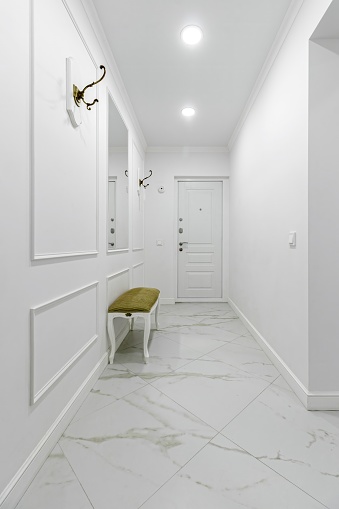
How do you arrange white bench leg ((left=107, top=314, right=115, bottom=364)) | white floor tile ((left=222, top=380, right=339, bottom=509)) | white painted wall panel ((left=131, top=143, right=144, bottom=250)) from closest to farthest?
1. white floor tile ((left=222, top=380, right=339, bottom=509))
2. white bench leg ((left=107, top=314, right=115, bottom=364))
3. white painted wall panel ((left=131, top=143, right=144, bottom=250))

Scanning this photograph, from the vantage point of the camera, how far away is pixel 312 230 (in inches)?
57.0

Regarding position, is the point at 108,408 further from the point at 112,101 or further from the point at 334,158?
the point at 112,101

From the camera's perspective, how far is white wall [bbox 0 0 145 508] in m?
0.88

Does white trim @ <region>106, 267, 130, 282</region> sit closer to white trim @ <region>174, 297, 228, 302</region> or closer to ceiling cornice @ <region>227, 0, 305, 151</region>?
white trim @ <region>174, 297, 228, 302</region>

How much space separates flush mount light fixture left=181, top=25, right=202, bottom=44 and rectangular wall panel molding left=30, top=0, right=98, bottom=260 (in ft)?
2.35

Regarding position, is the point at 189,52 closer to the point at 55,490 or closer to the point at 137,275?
the point at 137,275

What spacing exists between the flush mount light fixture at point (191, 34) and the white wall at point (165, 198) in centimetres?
230

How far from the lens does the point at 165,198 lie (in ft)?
13.8

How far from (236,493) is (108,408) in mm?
792

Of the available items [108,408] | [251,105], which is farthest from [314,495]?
[251,105]

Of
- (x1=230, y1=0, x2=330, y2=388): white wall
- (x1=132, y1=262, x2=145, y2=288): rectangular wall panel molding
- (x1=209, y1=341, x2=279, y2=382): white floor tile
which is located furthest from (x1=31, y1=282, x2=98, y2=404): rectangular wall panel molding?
(x1=132, y1=262, x2=145, y2=288): rectangular wall panel molding

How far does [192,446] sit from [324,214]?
4.54 feet

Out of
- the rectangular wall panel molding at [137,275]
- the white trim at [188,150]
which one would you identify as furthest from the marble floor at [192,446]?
the white trim at [188,150]

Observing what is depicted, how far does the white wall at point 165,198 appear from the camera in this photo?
4.21 m
